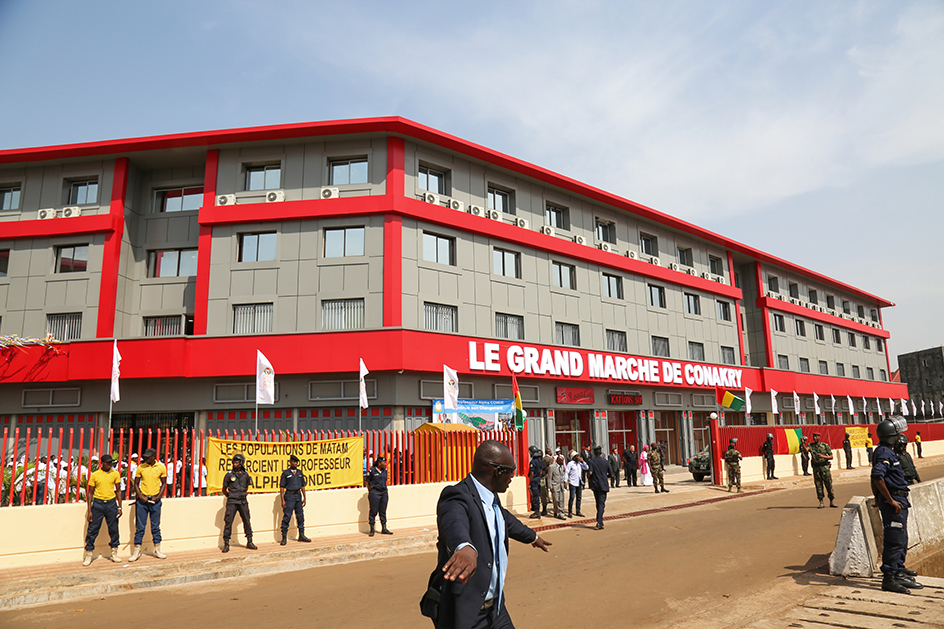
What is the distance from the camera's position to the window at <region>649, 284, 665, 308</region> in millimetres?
34875

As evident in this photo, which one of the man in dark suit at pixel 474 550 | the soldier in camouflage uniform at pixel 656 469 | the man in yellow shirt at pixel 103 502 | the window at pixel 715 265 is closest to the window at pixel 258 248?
the man in yellow shirt at pixel 103 502

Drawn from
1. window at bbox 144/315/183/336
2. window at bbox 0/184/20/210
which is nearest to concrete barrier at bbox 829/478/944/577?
window at bbox 144/315/183/336

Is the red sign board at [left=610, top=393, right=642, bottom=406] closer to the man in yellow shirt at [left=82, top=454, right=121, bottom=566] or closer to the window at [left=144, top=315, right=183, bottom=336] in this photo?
the window at [left=144, top=315, right=183, bottom=336]

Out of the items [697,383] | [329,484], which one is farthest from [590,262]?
[329,484]

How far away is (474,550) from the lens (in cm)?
344

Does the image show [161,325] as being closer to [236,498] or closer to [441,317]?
[441,317]

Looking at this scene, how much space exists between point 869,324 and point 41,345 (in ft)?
211

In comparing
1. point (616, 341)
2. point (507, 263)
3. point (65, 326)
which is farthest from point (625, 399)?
point (65, 326)

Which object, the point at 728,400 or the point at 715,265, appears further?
the point at 715,265

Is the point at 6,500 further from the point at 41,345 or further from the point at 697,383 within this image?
the point at 697,383

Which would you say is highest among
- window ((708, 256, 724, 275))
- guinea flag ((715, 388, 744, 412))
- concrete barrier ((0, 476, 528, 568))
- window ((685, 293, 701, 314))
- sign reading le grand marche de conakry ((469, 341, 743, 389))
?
window ((708, 256, 724, 275))

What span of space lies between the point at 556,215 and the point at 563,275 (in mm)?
3320

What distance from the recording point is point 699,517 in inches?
→ 621

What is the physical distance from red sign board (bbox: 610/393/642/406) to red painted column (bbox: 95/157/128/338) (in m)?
23.0
